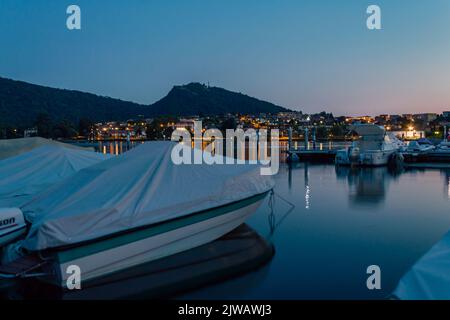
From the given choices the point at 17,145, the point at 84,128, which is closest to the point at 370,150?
the point at 17,145

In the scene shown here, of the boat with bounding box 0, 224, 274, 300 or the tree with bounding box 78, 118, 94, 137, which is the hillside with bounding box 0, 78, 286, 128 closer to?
the tree with bounding box 78, 118, 94, 137

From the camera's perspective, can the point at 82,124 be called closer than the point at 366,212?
No

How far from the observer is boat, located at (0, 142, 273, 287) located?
17.7 feet

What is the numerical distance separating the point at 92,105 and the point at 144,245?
151265 millimetres

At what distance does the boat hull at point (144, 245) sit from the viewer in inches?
215

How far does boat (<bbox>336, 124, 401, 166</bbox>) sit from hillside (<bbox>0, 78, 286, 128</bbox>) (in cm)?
10134

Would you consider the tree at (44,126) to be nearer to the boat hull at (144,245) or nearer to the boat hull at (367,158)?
the boat hull at (367,158)

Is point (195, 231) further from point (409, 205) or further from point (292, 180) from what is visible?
point (292, 180)

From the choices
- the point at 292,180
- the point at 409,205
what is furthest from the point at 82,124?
the point at 409,205

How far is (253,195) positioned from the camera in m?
7.72

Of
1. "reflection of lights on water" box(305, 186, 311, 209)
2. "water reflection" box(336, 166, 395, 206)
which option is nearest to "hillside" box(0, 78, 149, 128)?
"water reflection" box(336, 166, 395, 206)

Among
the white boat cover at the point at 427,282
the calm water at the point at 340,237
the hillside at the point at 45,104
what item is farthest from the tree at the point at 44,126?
the white boat cover at the point at 427,282

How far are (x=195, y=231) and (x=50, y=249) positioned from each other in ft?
8.22

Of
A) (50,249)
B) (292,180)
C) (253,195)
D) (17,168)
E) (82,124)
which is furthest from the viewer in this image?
(82,124)
